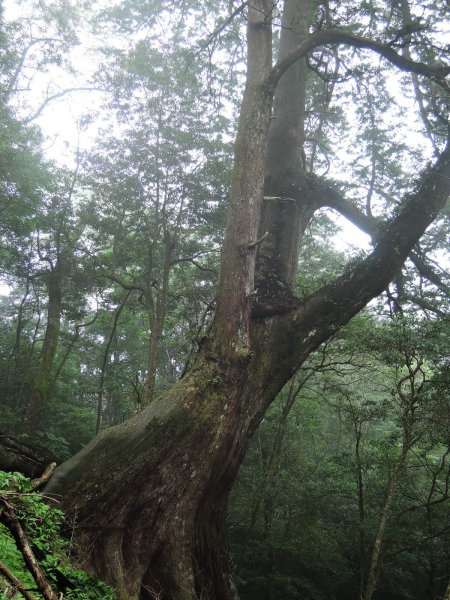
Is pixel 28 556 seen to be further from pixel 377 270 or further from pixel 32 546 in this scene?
pixel 377 270

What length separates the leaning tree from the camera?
4.10m

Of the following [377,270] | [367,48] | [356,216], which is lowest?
[377,270]

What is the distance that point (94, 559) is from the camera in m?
3.89

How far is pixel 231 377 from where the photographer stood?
4.71m

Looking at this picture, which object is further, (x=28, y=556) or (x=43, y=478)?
(x=43, y=478)

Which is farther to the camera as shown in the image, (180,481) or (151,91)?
(151,91)

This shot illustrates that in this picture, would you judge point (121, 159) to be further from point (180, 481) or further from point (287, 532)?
point (287, 532)

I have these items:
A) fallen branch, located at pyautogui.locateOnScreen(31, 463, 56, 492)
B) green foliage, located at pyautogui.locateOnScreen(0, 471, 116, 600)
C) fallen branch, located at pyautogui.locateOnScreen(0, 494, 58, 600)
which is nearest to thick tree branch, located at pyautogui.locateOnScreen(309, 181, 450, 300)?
fallen branch, located at pyautogui.locateOnScreen(31, 463, 56, 492)

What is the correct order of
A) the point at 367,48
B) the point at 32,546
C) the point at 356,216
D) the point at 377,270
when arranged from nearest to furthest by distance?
the point at 32,546, the point at 377,270, the point at 367,48, the point at 356,216

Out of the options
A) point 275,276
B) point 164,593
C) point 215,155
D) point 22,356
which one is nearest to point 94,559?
point 164,593

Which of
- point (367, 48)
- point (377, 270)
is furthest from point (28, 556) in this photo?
point (367, 48)

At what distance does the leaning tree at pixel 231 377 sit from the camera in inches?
161

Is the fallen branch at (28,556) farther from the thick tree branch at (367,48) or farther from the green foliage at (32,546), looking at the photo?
the thick tree branch at (367,48)

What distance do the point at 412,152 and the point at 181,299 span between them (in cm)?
649
